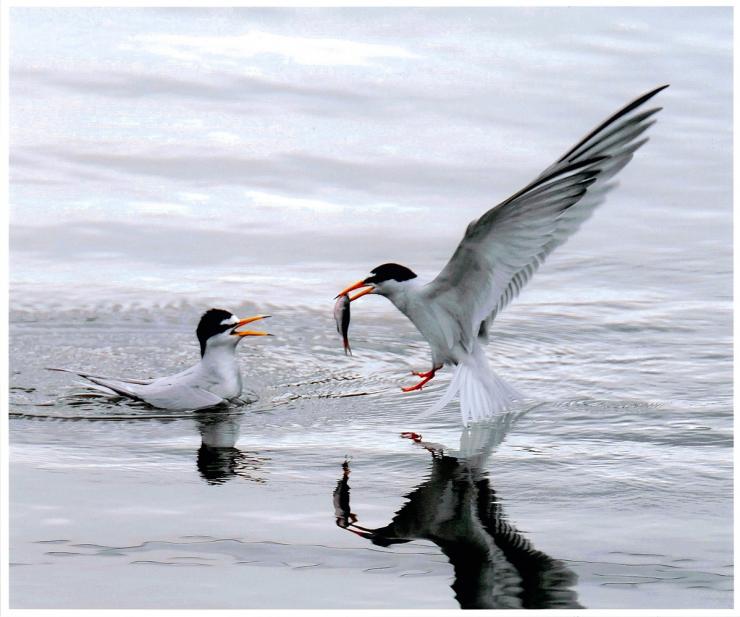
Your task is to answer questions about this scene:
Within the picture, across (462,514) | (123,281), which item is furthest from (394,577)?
(123,281)

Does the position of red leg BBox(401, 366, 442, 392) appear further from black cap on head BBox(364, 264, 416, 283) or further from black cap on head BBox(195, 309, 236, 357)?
black cap on head BBox(195, 309, 236, 357)

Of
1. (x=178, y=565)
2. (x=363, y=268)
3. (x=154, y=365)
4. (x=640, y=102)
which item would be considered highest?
(x=640, y=102)

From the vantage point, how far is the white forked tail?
6398mm

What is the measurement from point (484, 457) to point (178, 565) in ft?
5.54

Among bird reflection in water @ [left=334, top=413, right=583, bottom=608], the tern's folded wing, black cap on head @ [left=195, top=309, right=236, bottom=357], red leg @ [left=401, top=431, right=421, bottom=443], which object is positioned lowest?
bird reflection in water @ [left=334, top=413, right=583, bottom=608]

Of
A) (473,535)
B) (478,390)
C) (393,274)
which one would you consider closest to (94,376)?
(393,274)

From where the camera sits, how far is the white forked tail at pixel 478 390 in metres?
6.40

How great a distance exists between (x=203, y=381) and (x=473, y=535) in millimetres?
2353

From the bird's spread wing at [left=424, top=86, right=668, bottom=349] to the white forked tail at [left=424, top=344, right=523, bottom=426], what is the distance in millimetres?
240

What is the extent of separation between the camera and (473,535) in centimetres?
500

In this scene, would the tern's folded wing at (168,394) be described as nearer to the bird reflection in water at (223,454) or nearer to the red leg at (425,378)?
the bird reflection in water at (223,454)

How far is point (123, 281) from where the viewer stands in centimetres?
920

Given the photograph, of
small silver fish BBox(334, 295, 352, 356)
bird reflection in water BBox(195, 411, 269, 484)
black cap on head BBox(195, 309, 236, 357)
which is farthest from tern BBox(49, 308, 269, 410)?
small silver fish BBox(334, 295, 352, 356)

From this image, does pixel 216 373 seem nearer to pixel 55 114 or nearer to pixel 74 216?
pixel 74 216
